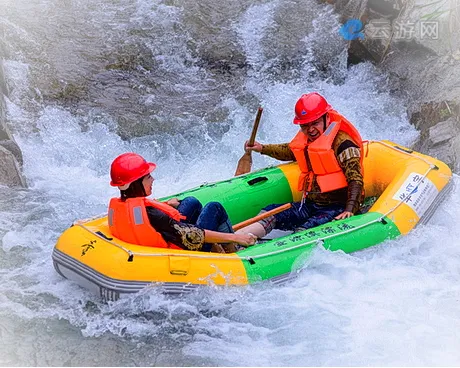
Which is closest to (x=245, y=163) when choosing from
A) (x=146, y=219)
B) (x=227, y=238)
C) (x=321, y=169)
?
(x=321, y=169)

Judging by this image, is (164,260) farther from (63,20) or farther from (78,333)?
(63,20)

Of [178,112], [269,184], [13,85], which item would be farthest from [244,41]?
[269,184]

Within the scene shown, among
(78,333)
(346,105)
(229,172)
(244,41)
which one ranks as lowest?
(78,333)

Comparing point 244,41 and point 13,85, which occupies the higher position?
point 244,41

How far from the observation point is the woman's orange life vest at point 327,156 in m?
5.26

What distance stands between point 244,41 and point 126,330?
18.3 feet

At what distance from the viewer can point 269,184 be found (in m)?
5.80

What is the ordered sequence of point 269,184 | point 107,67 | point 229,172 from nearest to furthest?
point 269,184 → point 229,172 → point 107,67

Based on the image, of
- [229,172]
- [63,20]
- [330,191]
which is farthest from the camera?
[63,20]

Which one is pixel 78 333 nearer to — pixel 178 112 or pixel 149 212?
pixel 149 212

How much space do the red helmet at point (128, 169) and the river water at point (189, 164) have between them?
73 centimetres

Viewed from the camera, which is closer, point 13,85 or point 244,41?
point 13,85

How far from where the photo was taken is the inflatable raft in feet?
14.8

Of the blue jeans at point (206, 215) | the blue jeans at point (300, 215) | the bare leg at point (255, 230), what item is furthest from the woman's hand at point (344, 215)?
the blue jeans at point (206, 215)
